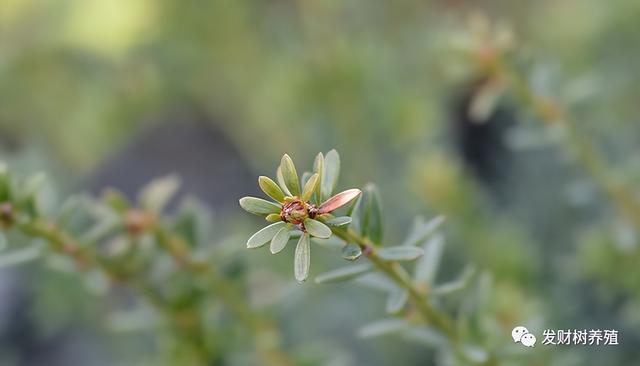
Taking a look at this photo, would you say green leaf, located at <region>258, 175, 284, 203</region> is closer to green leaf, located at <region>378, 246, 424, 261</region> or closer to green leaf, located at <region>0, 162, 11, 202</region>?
green leaf, located at <region>378, 246, 424, 261</region>

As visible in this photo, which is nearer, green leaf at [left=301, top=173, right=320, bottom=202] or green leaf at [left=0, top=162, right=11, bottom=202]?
green leaf at [left=301, top=173, right=320, bottom=202]

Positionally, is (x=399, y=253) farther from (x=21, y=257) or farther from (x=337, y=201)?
(x=21, y=257)

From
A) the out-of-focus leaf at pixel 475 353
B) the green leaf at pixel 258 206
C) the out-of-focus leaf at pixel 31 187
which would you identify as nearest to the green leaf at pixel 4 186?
the out-of-focus leaf at pixel 31 187

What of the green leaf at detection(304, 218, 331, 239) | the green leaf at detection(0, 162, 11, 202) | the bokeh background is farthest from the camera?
the bokeh background

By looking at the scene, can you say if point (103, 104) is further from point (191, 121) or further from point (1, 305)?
point (191, 121)

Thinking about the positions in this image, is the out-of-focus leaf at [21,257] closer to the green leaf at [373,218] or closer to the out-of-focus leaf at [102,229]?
the out-of-focus leaf at [102,229]

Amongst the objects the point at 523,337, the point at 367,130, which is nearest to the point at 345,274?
the point at 523,337

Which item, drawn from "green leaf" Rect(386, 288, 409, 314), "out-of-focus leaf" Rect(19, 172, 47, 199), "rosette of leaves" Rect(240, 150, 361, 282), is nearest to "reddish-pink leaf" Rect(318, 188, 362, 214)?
"rosette of leaves" Rect(240, 150, 361, 282)

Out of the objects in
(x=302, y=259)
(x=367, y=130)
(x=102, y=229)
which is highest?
(x=367, y=130)

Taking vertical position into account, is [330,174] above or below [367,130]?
→ below
